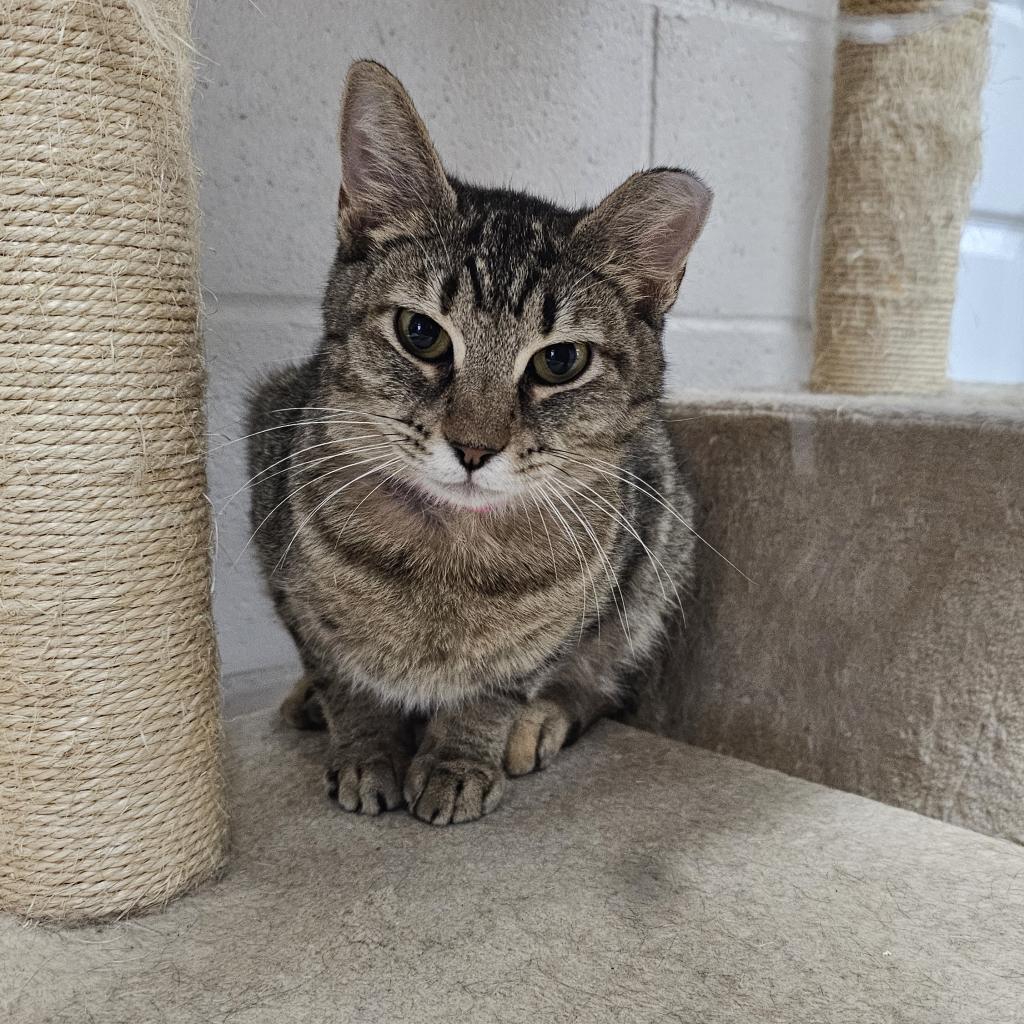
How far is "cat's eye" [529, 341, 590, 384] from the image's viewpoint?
0.97 meters

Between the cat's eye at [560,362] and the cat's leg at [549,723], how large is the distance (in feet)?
1.33

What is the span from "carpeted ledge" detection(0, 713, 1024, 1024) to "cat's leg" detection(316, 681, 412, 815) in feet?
0.09

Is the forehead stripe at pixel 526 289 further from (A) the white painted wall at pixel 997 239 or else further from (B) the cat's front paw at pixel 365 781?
(A) the white painted wall at pixel 997 239

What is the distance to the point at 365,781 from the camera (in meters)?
1.06

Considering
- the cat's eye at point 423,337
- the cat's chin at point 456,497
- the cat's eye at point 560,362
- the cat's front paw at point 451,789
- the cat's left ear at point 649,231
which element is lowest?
the cat's front paw at point 451,789

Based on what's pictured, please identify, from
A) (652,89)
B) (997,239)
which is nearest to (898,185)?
(997,239)

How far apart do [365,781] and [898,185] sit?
47.4 inches

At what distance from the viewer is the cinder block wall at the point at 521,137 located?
1344 mm

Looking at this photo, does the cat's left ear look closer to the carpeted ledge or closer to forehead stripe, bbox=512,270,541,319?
forehead stripe, bbox=512,270,541,319

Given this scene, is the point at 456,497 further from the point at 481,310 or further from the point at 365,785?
the point at 365,785

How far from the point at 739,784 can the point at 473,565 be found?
0.42m

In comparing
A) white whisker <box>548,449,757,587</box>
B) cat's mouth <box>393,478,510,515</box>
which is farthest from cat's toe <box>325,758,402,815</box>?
white whisker <box>548,449,757,587</box>

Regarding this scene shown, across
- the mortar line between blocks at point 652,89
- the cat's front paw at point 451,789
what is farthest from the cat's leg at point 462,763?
the mortar line between blocks at point 652,89

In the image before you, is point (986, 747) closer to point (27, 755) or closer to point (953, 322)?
point (953, 322)
